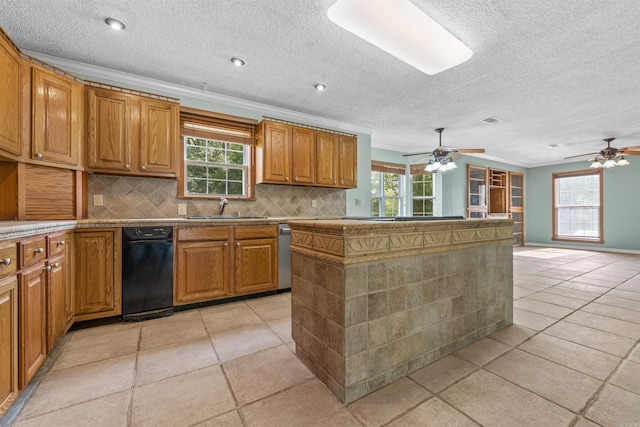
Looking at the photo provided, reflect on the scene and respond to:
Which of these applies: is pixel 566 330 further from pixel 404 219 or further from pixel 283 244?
pixel 283 244

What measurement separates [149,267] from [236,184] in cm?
157

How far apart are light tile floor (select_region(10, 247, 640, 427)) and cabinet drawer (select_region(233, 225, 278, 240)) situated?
2.79 ft

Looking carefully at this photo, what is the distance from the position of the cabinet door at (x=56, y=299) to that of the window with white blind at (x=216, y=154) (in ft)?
4.86

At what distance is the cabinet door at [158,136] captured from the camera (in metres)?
2.85

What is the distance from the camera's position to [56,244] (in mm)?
1941

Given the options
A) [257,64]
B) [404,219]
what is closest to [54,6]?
[257,64]

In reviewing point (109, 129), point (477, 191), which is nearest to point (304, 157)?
point (109, 129)

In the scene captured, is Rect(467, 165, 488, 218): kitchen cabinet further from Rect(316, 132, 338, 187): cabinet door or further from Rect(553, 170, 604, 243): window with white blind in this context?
Rect(316, 132, 338, 187): cabinet door

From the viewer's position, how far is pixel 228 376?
168 cm

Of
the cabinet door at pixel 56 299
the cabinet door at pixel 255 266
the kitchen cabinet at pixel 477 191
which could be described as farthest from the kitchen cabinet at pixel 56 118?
the kitchen cabinet at pixel 477 191

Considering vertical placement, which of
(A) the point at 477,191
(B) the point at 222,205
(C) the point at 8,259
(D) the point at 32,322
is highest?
(A) the point at 477,191

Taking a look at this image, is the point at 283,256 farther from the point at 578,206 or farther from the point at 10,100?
the point at 578,206

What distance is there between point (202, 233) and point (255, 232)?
1.82ft

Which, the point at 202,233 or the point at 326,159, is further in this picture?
the point at 326,159
